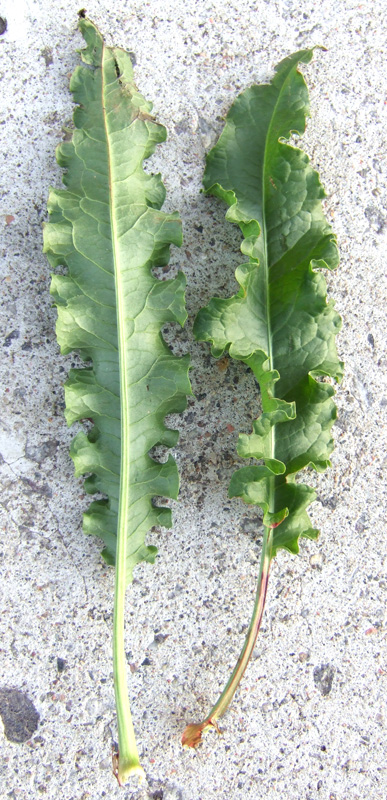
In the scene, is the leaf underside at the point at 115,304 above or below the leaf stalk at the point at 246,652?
above

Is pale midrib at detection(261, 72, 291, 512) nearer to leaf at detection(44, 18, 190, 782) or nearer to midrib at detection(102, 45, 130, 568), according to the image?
leaf at detection(44, 18, 190, 782)

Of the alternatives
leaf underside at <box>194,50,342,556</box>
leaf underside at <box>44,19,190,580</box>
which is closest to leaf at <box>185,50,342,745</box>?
leaf underside at <box>194,50,342,556</box>

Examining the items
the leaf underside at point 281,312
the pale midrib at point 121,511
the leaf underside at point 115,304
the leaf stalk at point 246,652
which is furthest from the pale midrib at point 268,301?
the pale midrib at point 121,511

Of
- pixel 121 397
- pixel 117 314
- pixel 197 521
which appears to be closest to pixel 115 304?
pixel 117 314

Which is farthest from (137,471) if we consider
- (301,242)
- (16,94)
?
(16,94)

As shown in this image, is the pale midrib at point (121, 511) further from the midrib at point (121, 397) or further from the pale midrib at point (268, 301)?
the pale midrib at point (268, 301)

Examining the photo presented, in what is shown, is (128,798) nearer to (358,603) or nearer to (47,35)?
(358,603)

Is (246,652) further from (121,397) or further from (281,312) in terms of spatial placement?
(281,312)
